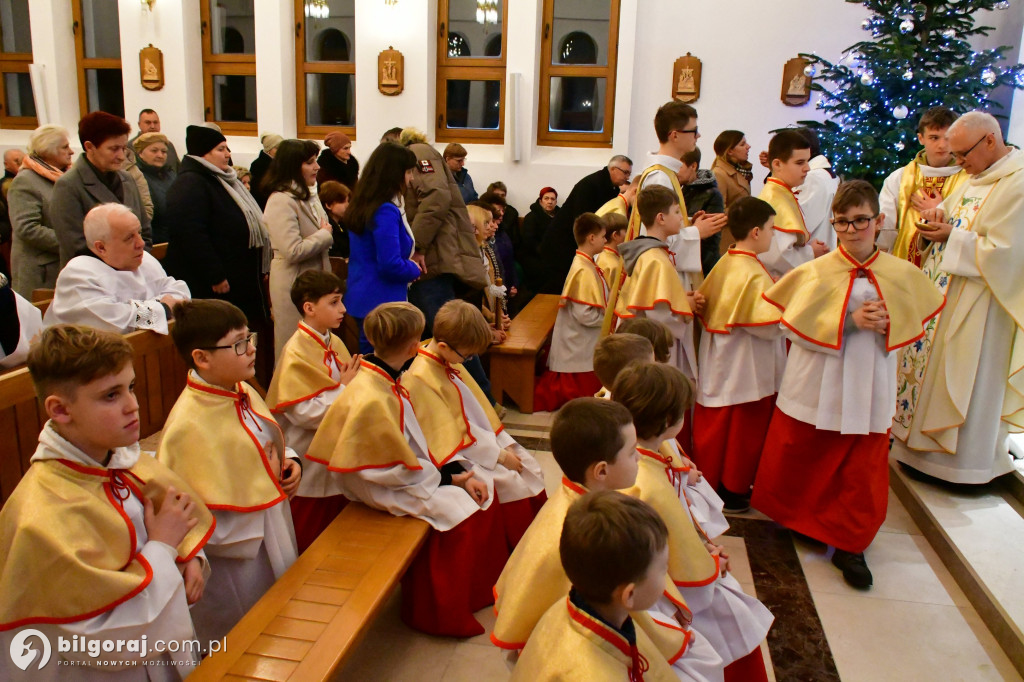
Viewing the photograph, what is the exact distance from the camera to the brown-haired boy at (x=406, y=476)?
281 cm

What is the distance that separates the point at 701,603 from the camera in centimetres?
224

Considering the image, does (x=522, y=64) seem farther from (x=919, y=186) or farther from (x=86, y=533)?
(x=86, y=533)

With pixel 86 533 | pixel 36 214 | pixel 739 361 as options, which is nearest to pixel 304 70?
pixel 36 214

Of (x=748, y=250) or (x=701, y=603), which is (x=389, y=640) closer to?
(x=701, y=603)

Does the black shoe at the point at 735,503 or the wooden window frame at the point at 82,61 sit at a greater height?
the wooden window frame at the point at 82,61

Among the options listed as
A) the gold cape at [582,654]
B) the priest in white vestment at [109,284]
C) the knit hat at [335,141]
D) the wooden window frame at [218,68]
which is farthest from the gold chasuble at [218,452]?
the wooden window frame at [218,68]

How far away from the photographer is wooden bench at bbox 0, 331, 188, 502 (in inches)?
107

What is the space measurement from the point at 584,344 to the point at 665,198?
1.60m

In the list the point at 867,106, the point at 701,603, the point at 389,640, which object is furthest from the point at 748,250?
the point at 867,106

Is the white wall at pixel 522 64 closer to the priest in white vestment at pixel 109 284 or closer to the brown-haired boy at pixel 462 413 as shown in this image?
the priest in white vestment at pixel 109 284

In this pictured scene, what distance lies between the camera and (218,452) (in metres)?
2.35

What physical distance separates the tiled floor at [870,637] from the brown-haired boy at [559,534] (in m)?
0.91

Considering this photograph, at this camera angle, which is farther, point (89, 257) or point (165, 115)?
point (165, 115)

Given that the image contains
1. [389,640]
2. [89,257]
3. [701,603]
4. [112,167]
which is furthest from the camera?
[112,167]
